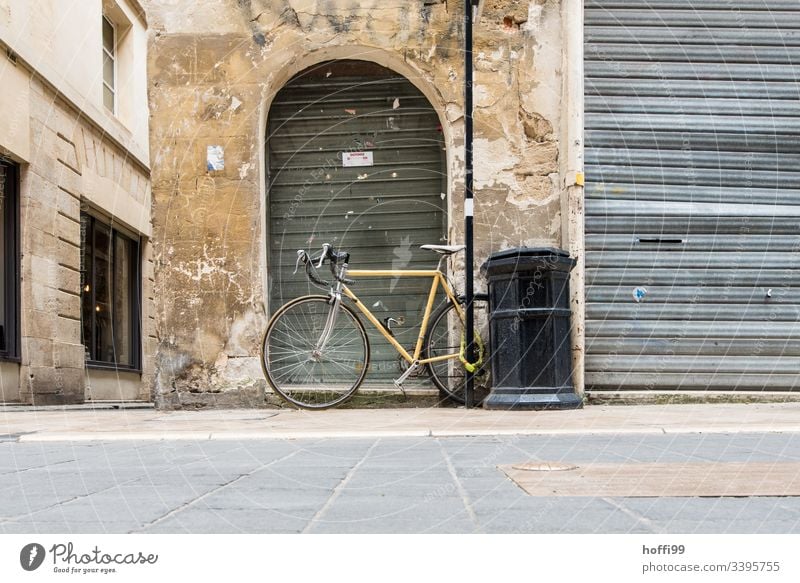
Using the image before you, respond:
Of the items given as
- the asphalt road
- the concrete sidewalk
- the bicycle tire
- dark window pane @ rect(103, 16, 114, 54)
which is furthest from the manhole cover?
dark window pane @ rect(103, 16, 114, 54)

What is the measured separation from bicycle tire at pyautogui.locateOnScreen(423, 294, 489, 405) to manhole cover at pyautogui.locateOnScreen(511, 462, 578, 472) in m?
3.29

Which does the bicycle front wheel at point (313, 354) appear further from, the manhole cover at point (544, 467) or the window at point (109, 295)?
the window at point (109, 295)

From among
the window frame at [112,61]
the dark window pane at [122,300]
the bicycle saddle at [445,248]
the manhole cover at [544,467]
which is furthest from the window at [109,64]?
the manhole cover at [544,467]

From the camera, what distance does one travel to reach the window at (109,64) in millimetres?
13742

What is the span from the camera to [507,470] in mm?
3301

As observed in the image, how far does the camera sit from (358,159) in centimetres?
757

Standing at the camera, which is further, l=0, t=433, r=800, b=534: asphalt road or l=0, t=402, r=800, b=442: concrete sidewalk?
l=0, t=402, r=800, b=442: concrete sidewalk

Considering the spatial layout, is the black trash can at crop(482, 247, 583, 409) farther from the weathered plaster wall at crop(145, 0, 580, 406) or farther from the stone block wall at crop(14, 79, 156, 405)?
the stone block wall at crop(14, 79, 156, 405)

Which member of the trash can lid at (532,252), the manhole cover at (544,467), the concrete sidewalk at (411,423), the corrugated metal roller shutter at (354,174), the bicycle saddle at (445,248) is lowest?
the concrete sidewalk at (411,423)

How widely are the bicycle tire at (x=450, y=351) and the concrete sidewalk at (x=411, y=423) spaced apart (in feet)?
1.13

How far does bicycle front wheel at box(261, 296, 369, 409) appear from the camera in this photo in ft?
A: 21.7

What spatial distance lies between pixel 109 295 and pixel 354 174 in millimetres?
A: 7232

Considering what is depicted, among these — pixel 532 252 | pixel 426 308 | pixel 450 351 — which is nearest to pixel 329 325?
pixel 426 308

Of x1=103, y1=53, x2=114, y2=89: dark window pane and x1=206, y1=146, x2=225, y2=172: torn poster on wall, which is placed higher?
x1=103, y1=53, x2=114, y2=89: dark window pane
